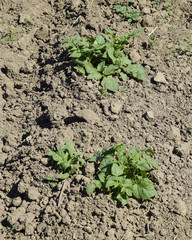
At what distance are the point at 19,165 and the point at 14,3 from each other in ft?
9.68

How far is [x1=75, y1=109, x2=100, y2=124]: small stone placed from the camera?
12.7ft

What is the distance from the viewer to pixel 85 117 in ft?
12.6

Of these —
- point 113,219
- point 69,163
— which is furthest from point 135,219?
point 69,163

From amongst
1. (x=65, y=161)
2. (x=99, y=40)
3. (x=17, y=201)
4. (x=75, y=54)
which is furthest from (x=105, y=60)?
(x=17, y=201)

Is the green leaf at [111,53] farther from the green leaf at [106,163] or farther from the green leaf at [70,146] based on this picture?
the green leaf at [106,163]

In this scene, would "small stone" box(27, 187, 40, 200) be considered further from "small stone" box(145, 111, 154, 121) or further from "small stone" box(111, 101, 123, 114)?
"small stone" box(145, 111, 154, 121)

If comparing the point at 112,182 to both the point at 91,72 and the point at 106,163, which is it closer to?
the point at 106,163

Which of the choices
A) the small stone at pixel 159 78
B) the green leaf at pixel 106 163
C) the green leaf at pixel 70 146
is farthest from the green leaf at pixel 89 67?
the green leaf at pixel 106 163

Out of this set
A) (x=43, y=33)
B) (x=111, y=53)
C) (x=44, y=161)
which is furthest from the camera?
(x=43, y=33)

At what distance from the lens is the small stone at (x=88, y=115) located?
3.86 meters

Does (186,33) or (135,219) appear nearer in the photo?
(135,219)

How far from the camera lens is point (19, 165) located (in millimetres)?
3766

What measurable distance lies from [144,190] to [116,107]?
1.07m

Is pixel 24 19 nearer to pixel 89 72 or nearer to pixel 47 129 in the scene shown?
pixel 89 72
